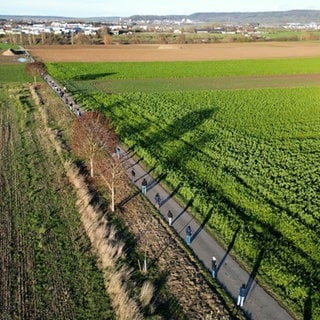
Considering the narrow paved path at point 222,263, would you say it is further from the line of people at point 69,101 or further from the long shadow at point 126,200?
the line of people at point 69,101

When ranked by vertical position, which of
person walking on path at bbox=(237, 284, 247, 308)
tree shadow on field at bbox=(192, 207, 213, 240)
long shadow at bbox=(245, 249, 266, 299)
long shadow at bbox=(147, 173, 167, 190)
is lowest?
long shadow at bbox=(147, 173, 167, 190)

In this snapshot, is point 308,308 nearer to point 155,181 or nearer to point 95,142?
point 155,181

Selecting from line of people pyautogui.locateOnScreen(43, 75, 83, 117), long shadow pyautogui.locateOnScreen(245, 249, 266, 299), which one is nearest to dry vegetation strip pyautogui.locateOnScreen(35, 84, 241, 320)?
long shadow pyautogui.locateOnScreen(245, 249, 266, 299)

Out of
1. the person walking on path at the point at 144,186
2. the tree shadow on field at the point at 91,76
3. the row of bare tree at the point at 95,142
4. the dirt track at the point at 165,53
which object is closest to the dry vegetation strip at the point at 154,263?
the person walking on path at the point at 144,186

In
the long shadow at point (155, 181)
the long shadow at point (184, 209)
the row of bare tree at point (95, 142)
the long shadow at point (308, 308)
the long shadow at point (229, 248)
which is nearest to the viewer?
the long shadow at point (308, 308)

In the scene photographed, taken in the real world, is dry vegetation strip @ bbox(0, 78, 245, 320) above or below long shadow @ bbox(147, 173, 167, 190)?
above

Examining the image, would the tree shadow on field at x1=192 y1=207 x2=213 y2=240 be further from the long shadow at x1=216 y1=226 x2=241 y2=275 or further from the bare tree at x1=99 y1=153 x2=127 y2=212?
the bare tree at x1=99 y1=153 x2=127 y2=212

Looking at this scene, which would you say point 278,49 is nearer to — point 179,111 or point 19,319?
point 179,111

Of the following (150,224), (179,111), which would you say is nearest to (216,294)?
(150,224)
